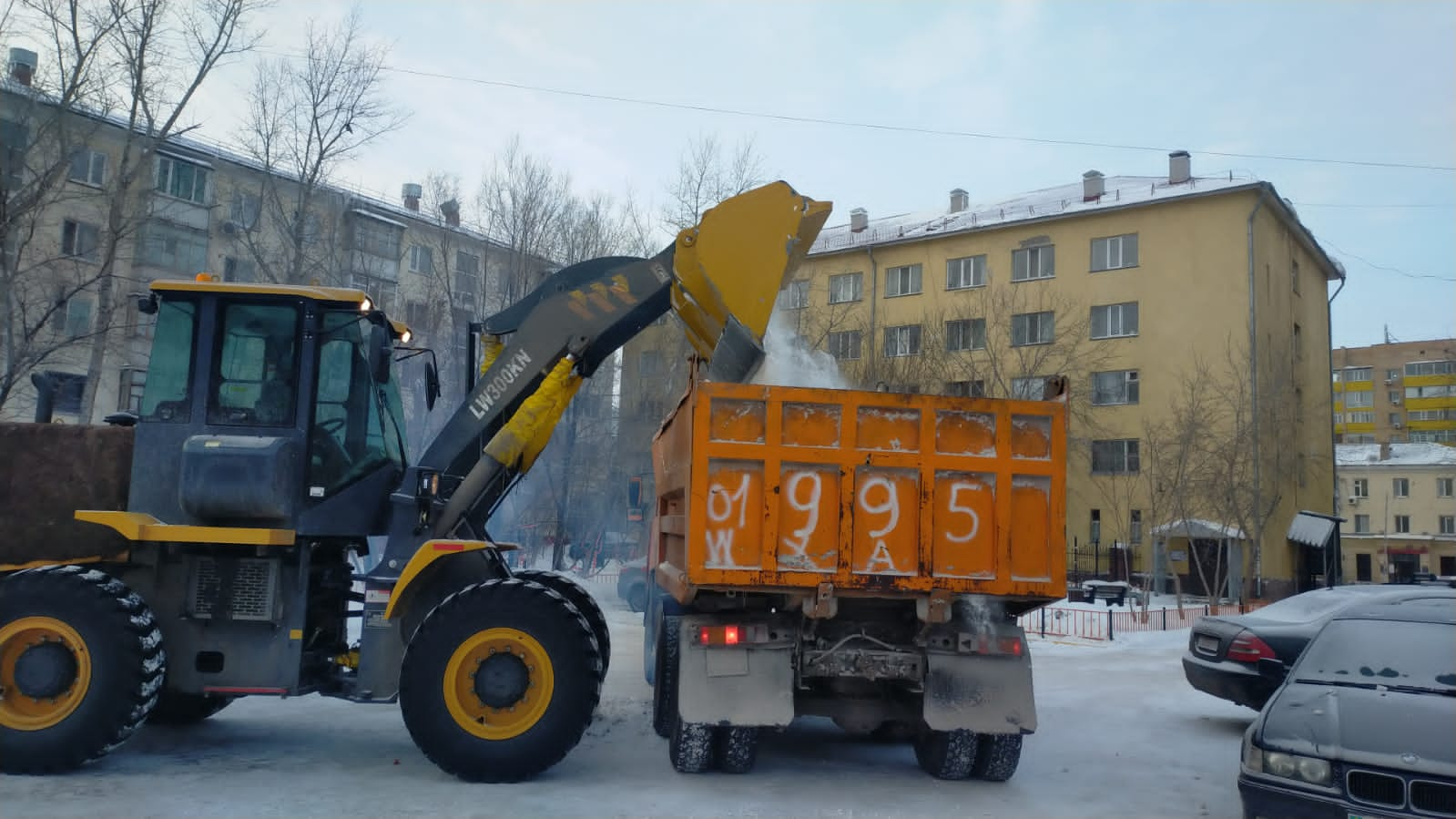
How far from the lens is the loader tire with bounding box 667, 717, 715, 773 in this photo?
6.75 metres

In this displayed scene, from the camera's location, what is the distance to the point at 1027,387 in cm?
2894

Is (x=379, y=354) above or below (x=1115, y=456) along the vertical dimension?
below

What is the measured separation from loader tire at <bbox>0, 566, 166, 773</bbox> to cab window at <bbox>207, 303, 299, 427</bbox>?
144 cm

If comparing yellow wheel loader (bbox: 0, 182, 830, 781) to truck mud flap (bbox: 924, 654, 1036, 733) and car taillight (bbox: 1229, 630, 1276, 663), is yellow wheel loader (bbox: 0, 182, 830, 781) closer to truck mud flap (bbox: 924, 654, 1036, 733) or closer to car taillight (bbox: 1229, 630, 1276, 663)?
truck mud flap (bbox: 924, 654, 1036, 733)

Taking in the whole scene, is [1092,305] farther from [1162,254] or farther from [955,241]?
[955,241]

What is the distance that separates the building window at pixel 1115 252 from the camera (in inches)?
1372

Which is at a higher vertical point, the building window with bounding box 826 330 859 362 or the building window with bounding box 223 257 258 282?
the building window with bounding box 223 257 258 282

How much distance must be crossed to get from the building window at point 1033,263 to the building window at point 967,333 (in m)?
3.68

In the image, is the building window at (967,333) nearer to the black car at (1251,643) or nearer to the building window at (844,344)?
the building window at (844,344)

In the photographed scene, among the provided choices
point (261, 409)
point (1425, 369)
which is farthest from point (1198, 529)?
point (1425, 369)

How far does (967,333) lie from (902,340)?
2.30 m

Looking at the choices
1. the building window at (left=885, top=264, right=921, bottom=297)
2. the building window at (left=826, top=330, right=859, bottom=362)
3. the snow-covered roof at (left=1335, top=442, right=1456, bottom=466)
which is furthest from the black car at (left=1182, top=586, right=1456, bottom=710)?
the snow-covered roof at (left=1335, top=442, right=1456, bottom=466)

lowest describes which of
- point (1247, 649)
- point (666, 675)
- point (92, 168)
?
point (666, 675)

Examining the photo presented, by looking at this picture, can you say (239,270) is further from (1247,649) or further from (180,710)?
(1247,649)
